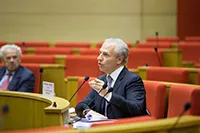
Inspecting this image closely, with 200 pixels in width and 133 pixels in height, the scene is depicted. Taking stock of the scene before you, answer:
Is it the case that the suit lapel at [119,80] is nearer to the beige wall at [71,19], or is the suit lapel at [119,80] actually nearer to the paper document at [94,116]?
the paper document at [94,116]

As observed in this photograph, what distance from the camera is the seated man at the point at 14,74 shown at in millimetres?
5762

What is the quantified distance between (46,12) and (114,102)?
9244 millimetres

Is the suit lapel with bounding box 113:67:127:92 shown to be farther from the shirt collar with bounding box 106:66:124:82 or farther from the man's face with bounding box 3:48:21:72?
the man's face with bounding box 3:48:21:72

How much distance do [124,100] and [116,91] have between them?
0.24 m

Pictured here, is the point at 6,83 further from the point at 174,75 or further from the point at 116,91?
the point at 116,91

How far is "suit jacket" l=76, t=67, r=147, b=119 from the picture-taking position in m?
3.55

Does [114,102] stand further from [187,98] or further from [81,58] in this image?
[81,58]

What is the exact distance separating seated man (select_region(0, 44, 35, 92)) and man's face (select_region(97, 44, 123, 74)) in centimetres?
208

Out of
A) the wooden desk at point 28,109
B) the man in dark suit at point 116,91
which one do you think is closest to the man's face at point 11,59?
the wooden desk at point 28,109

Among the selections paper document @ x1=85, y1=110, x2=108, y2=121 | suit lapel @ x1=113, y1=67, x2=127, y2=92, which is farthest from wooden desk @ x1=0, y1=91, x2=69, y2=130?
suit lapel @ x1=113, y1=67, x2=127, y2=92

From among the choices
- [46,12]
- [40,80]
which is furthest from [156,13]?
[40,80]

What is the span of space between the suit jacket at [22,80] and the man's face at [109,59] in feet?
6.81

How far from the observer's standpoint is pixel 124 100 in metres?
3.56

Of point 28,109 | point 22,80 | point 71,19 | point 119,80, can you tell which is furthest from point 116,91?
point 71,19
